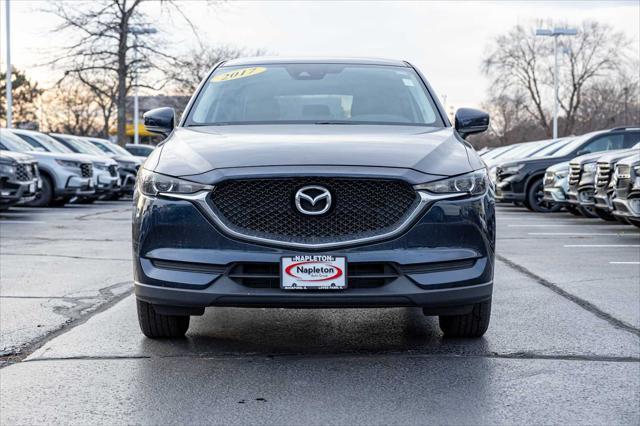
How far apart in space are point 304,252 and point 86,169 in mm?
16239

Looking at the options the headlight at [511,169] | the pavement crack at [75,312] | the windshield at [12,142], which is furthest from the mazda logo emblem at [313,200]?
the headlight at [511,169]

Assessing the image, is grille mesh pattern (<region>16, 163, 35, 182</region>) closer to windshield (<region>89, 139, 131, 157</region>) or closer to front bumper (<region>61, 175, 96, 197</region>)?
front bumper (<region>61, 175, 96, 197</region>)

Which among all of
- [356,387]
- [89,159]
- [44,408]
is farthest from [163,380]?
[89,159]

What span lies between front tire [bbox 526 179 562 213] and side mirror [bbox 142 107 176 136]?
13.9 metres

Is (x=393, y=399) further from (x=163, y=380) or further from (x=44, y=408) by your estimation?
(x=44, y=408)

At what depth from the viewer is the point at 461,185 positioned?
477cm

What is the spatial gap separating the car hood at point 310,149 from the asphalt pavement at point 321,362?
101 cm

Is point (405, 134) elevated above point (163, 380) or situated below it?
above

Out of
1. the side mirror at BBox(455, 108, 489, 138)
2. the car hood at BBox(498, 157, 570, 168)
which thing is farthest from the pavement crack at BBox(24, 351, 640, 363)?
the car hood at BBox(498, 157, 570, 168)

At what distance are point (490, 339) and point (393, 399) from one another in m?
1.40

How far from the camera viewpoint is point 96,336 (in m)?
5.52

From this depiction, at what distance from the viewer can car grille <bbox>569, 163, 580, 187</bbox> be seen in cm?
1519

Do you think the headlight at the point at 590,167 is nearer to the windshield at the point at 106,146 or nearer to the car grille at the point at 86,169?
the car grille at the point at 86,169

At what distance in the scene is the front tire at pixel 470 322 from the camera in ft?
17.3
